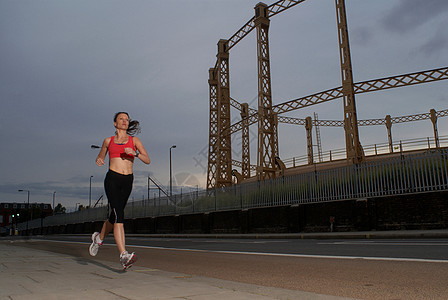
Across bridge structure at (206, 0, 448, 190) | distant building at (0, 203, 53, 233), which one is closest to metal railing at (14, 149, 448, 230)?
bridge structure at (206, 0, 448, 190)

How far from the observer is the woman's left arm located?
16.8 feet

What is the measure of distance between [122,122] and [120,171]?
0.74 meters

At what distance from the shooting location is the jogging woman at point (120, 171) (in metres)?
4.95

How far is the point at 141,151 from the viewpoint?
205 inches

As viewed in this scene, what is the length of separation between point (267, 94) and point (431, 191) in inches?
685

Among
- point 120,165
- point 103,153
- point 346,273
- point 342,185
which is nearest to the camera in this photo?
point 346,273

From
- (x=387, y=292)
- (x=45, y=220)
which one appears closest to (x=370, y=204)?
(x=387, y=292)

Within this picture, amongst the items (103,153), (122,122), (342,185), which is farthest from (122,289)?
(342,185)

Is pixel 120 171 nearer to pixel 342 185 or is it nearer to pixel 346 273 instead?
pixel 346 273

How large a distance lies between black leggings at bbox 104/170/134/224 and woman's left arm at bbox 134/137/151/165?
→ 0.33 metres

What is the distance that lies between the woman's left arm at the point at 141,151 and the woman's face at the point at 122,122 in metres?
0.23

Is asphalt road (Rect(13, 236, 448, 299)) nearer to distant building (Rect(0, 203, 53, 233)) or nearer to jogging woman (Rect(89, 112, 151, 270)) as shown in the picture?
jogging woman (Rect(89, 112, 151, 270))

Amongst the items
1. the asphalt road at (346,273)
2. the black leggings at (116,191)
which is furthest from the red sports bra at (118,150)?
the asphalt road at (346,273)

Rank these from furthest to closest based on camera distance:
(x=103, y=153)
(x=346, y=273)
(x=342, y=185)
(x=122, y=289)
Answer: (x=342, y=185), (x=103, y=153), (x=346, y=273), (x=122, y=289)
